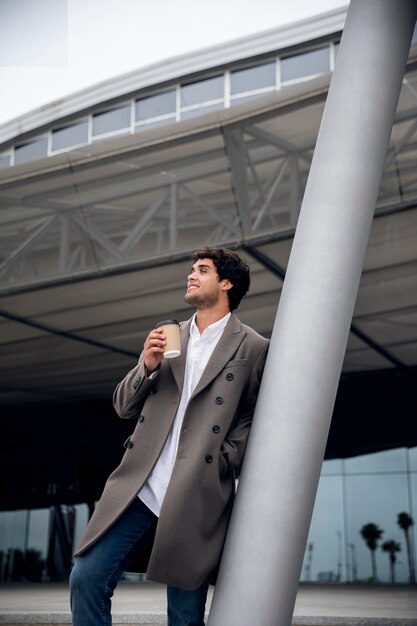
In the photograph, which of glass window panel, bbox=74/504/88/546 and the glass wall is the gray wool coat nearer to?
the glass wall

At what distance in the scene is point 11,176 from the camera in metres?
11.3

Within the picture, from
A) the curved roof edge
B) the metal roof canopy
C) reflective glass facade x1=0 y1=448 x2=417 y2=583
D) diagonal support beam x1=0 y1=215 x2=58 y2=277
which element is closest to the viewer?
the metal roof canopy

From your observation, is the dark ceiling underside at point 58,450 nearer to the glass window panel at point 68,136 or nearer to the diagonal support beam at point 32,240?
the diagonal support beam at point 32,240

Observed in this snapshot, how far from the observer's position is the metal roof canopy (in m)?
10.1

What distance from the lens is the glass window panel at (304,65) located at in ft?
85.7

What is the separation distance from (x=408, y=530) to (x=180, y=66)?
13398 millimetres

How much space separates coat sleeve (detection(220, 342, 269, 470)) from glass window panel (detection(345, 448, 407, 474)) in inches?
683

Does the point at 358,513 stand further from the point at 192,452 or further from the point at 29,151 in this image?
the point at 29,151

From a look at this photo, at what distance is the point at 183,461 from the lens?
240 centimetres

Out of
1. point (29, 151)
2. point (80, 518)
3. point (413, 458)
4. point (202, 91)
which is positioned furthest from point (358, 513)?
point (29, 151)

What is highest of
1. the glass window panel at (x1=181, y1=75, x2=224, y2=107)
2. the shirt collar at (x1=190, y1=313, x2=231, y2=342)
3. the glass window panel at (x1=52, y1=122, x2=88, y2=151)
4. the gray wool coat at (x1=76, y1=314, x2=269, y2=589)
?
the glass window panel at (x1=181, y1=75, x2=224, y2=107)

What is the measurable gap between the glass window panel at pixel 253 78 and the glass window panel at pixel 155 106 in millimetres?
2456

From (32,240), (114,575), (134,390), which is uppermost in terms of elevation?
(32,240)

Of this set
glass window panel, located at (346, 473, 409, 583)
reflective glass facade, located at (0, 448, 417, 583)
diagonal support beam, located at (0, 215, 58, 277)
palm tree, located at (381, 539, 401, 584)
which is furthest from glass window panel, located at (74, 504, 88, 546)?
diagonal support beam, located at (0, 215, 58, 277)
